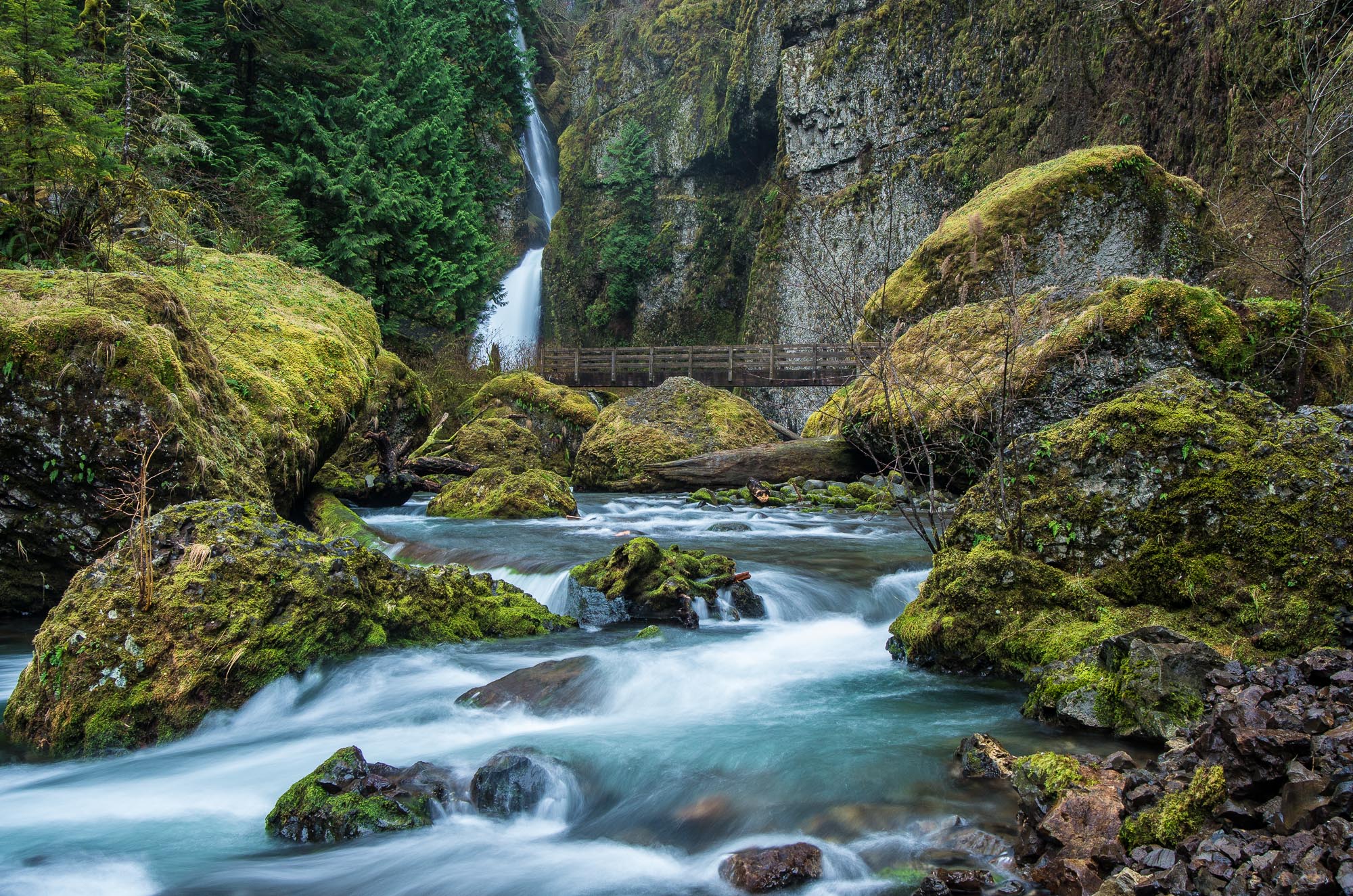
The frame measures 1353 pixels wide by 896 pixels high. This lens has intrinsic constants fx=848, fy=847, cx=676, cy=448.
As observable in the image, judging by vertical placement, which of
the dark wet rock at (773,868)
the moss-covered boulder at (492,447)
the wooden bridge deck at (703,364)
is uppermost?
the wooden bridge deck at (703,364)

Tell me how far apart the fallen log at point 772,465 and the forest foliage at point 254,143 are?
826cm

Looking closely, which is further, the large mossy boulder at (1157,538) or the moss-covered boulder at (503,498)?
the moss-covered boulder at (503,498)

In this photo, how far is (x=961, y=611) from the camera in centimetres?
529

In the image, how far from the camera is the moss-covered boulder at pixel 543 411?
18422 mm

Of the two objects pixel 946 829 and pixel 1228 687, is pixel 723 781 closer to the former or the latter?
pixel 946 829

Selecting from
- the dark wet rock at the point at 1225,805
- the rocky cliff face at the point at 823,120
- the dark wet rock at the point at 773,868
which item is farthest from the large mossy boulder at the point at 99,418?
the rocky cliff face at the point at 823,120

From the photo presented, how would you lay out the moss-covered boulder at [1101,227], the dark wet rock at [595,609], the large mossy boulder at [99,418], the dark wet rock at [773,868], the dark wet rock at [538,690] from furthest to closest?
the moss-covered boulder at [1101,227], the dark wet rock at [595,609], the large mossy boulder at [99,418], the dark wet rock at [538,690], the dark wet rock at [773,868]

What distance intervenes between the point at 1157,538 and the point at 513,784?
384 cm

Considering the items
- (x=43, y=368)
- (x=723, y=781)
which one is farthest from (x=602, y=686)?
(x=43, y=368)

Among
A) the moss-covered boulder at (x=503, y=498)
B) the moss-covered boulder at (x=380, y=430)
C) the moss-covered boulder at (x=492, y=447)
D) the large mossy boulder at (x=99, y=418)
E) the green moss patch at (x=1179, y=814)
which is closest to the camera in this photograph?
the green moss patch at (x=1179, y=814)

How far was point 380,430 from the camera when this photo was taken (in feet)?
44.0

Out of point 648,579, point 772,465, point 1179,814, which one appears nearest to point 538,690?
point 648,579

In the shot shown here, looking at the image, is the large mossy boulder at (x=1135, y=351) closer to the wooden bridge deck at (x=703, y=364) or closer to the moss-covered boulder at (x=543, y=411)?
the moss-covered boulder at (x=543, y=411)

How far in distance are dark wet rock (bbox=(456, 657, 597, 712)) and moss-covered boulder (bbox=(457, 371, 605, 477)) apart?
42.6ft
